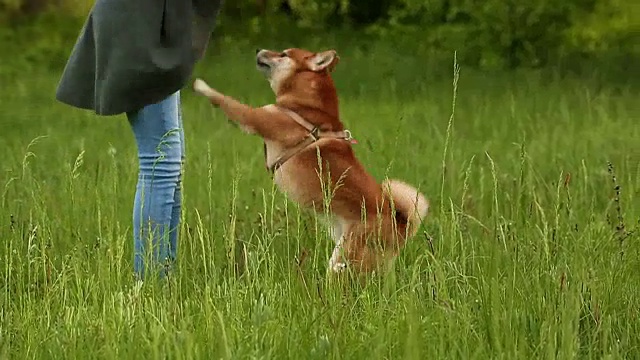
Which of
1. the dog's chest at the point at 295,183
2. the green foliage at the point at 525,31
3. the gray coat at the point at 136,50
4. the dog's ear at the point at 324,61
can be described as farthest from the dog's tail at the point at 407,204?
the green foliage at the point at 525,31

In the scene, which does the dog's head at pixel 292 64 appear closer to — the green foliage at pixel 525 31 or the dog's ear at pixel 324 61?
the dog's ear at pixel 324 61

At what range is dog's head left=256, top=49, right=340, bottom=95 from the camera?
5055 millimetres

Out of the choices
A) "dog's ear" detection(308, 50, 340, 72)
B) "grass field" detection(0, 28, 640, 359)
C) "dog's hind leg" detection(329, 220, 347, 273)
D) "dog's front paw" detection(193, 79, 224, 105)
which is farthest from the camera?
"dog's ear" detection(308, 50, 340, 72)

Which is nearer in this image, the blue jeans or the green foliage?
the blue jeans

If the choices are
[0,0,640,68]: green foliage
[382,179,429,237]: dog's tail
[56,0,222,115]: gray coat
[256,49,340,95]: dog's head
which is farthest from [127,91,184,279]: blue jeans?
[0,0,640,68]: green foliage

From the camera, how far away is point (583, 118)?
9266 millimetres

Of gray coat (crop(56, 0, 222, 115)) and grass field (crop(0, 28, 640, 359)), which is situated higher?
gray coat (crop(56, 0, 222, 115))

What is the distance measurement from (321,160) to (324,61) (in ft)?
2.15

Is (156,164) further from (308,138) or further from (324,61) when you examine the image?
(324,61)

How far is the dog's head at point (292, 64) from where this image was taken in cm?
505

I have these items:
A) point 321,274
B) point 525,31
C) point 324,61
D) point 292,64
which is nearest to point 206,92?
point 292,64

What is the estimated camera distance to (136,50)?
4094 mm

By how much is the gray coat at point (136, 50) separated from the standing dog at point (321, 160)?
65cm

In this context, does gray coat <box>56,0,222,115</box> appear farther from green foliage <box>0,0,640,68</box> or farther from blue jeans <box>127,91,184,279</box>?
green foliage <box>0,0,640,68</box>
